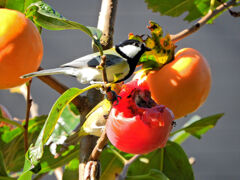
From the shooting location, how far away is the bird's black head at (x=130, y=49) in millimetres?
252

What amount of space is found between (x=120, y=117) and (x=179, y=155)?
0.71 feet

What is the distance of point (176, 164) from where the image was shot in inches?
17.7

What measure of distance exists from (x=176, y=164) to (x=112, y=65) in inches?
9.2

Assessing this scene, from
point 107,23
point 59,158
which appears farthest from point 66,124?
point 107,23

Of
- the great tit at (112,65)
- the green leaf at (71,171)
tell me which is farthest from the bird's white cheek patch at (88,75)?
the green leaf at (71,171)

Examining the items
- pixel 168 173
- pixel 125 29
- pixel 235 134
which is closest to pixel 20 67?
pixel 168 173

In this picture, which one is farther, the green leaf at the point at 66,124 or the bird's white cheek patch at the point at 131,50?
the green leaf at the point at 66,124

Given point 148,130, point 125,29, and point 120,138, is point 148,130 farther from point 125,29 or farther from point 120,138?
point 125,29

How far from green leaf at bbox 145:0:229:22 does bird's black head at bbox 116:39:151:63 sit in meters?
0.26

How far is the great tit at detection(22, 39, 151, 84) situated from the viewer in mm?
248

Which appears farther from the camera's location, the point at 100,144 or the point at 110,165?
the point at 110,165

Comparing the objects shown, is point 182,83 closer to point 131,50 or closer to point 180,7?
point 131,50

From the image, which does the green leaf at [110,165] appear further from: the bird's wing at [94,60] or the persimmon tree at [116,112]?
the bird's wing at [94,60]

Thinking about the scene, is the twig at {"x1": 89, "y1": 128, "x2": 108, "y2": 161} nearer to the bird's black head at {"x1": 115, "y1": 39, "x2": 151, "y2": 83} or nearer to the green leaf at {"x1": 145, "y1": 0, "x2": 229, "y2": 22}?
the bird's black head at {"x1": 115, "y1": 39, "x2": 151, "y2": 83}
